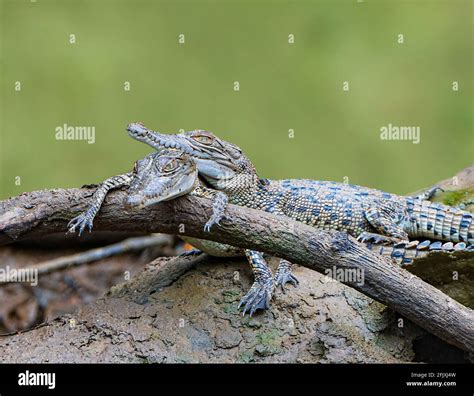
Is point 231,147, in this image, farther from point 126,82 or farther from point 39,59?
point 39,59

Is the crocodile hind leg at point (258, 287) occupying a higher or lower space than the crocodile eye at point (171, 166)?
lower

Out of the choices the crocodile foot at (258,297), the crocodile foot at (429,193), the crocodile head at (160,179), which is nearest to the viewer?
the crocodile head at (160,179)

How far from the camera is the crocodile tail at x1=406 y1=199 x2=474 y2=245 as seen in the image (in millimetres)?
3277

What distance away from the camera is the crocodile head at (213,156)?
10.3ft

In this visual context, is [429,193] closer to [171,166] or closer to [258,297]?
[258,297]

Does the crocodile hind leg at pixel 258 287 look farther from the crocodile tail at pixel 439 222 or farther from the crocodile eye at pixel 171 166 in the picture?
the crocodile tail at pixel 439 222

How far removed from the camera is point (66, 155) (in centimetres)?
494

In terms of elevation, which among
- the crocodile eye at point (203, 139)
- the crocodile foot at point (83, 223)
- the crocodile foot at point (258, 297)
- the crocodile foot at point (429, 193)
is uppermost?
the crocodile eye at point (203, 139)

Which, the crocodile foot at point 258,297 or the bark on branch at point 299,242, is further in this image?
Answer: the crocodile foot at point 258,297

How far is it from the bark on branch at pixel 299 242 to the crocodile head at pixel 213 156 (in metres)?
0.72

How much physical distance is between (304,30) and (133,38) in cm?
122

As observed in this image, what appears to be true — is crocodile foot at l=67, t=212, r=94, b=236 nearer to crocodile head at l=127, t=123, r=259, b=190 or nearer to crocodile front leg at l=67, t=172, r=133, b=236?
crocodile front leg at l=67, t=172, r=133, b=236

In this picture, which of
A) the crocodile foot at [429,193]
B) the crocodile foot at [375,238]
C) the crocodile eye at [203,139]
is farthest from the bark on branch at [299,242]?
the crocodile foot at [429,193]
